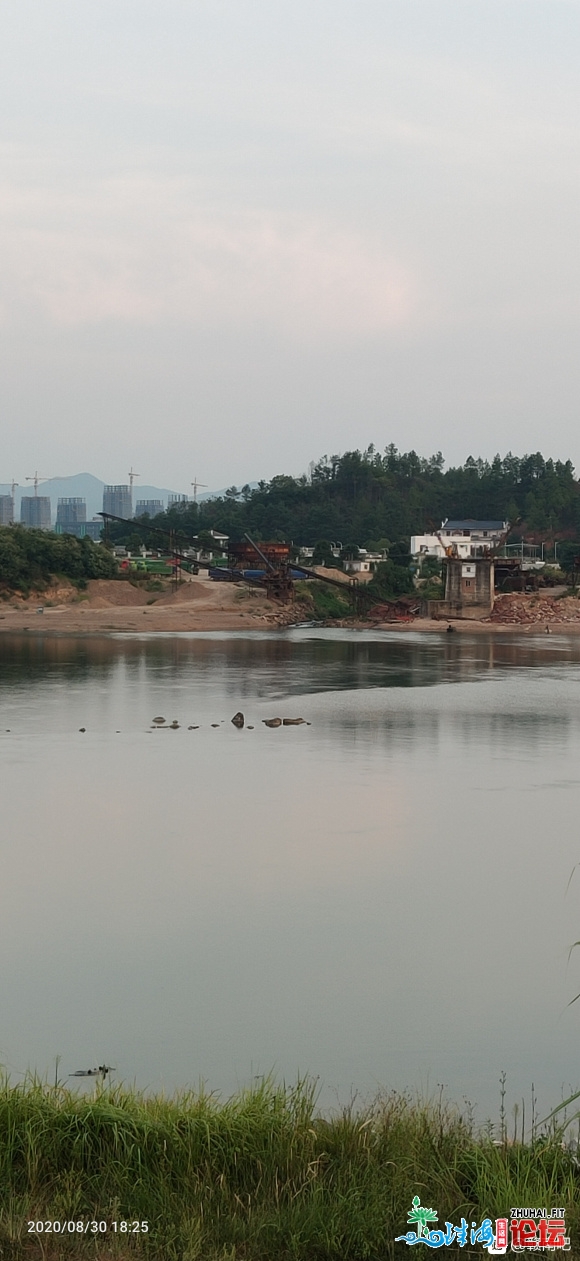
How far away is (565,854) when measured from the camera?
45.3ft

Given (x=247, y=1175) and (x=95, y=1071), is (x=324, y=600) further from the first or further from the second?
(x=247, y=1175)

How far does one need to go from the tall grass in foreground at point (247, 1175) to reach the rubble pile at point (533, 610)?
186 ft

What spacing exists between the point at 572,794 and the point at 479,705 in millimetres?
11507

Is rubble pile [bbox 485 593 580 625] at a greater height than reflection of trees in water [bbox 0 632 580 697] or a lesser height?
greater

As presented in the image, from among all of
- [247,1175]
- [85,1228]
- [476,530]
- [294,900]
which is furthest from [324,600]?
[85,1228]

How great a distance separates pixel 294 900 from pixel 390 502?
91397 millimetres

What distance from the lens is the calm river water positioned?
8141 millimetres

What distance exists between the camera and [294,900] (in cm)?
1173

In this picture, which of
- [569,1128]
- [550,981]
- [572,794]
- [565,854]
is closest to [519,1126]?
[569,1128]

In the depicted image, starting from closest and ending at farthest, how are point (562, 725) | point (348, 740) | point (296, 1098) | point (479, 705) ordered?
1. point (296, 1098)
2. point (348, 740)
3. point (562, 725)
4. point (479, 705)

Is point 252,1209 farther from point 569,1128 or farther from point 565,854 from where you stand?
point 565,854

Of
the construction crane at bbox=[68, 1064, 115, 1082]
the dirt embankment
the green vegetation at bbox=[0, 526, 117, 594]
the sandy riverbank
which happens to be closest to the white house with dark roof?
the sandy riverbank

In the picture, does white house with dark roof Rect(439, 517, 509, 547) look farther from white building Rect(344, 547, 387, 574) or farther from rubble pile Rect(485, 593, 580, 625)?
rubble pile Rect(485, 593, 580, 625)

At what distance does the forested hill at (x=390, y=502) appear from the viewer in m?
93.2
